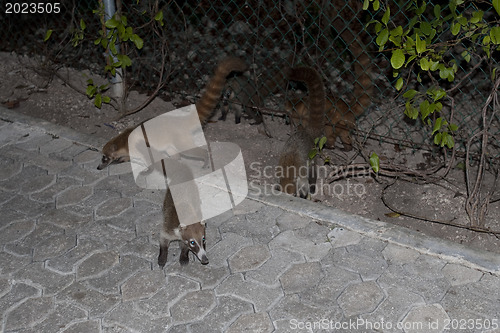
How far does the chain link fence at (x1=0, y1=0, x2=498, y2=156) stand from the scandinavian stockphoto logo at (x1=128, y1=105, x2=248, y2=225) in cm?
73

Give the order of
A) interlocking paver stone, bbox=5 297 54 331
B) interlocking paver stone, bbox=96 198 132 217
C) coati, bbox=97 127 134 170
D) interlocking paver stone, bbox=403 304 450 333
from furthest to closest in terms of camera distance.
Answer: coati, bbox=97 127 134 170 → interlocking paver stone, bbox=96 198 132 217 → interlocking paver stone, bbox=5 297 54 331 → interlocking paver stone, bbox=403 304 450 333

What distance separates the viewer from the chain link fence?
19.0ft

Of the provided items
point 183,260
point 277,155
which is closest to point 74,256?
point 183,260

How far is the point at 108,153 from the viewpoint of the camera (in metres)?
5.16

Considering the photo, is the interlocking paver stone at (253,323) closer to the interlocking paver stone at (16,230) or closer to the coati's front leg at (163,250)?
the coati's front leg at (163,250)

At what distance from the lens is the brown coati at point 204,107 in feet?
17.0

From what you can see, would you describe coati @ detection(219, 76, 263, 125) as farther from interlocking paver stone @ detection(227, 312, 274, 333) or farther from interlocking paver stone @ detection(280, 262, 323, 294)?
interlocking paver stone @ detection(227, 312, 274, 333)

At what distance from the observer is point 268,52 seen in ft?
22.1

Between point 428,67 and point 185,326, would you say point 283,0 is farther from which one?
point 185,326

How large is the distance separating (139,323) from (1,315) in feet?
2.75

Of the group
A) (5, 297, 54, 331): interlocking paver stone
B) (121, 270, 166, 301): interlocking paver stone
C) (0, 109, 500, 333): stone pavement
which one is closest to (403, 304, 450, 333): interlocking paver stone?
(0, 109, 500, 333): stone pavement

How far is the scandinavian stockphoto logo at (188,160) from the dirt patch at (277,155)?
0.66ft

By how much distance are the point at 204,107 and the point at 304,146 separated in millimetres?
1057

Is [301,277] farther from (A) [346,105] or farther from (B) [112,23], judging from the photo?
(B) [112,23]
